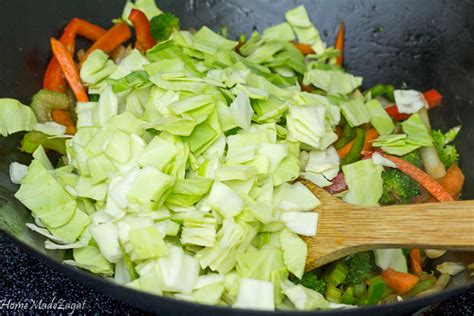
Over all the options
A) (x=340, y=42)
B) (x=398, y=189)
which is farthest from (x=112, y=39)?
(x=398, y=189)

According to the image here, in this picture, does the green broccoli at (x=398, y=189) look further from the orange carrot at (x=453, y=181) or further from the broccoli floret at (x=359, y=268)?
the broccoli floret at (x=359, y=268)

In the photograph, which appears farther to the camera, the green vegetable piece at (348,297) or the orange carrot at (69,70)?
the orange carrot at (69,70)

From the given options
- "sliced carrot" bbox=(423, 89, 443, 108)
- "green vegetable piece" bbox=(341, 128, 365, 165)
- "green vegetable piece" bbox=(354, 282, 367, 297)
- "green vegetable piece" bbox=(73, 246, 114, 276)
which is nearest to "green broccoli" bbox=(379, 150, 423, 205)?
"green vegetable piece" bbox=(341, 128, 365, 165)

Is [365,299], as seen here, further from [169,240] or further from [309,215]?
[169,240]

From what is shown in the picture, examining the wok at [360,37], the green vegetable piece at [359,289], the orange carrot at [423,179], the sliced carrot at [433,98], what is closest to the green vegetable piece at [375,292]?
the green vegetable piece at [359,289]

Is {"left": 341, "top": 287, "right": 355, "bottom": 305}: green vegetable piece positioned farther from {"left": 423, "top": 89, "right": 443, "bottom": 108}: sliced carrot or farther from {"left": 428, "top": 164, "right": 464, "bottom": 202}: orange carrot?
{"left": 423, "top": 89, "right": 443, "bottom": 108}: sliced carrot

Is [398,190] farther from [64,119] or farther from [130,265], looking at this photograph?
[64,119]

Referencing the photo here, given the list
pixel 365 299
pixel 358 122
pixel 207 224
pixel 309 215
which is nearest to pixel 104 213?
pixel 207 224
